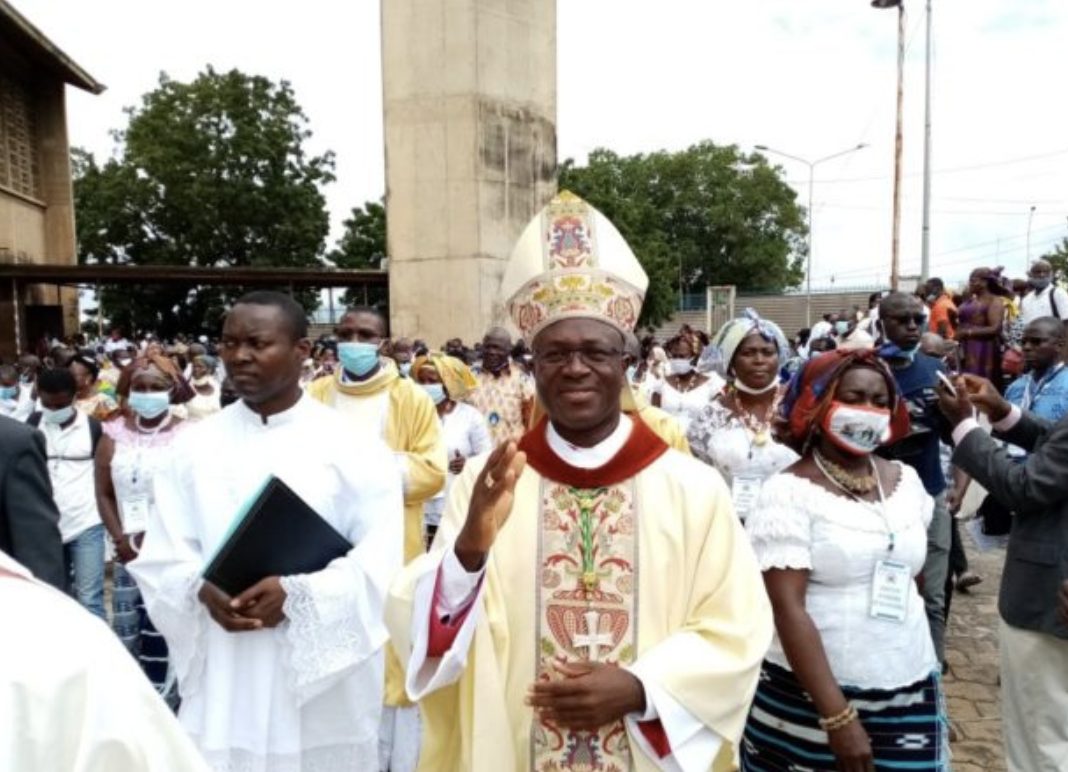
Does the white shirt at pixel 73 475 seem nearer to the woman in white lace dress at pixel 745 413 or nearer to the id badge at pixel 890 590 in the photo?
the woman in white lace dress at pixel 745 413

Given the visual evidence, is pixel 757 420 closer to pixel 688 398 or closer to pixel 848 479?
pixel 848 479

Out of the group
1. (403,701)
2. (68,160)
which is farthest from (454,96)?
(403,701)

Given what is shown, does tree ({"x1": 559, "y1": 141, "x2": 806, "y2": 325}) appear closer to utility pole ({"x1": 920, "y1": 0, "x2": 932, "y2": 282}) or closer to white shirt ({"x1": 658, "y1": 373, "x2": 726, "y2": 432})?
utility pole ({"x1": 920, "y1": 0, "x2": 932, "y2": 282})

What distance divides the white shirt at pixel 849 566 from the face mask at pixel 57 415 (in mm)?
4786

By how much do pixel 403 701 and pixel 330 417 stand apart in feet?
5.73

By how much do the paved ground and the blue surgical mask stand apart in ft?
15.4

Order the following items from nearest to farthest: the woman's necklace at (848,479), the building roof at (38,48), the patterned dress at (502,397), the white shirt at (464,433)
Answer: the woman's necklace at (848,479)
the white shirt at (464,433)
the patterned dress at (502,397)
the building roof at (38,48)

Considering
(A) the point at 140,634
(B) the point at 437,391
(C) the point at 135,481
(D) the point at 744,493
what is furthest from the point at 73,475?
(D) the point at 744,493

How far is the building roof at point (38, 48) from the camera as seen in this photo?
25023 millimetres

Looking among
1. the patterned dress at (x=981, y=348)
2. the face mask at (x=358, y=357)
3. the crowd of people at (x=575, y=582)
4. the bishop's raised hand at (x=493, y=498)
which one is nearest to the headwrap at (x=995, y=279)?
the patterned dress at (x=981, y=348)

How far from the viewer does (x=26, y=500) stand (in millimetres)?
3061

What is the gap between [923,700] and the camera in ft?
8.91

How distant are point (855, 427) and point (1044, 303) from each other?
780cm

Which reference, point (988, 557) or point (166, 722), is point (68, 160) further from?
point (166, 722)
